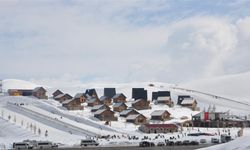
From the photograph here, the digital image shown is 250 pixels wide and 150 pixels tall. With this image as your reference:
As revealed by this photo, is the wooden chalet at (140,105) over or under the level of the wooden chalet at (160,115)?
over

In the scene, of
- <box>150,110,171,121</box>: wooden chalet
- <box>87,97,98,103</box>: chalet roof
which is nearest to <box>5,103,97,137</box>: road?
<box>87,97,98,103</box>: chalet roof

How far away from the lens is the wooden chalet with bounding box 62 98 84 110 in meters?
115

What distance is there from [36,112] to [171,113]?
27.8m

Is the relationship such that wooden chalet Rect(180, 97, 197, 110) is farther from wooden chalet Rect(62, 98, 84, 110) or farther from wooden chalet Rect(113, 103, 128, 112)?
wooden chalet Rect(62, 98, 84, 110)

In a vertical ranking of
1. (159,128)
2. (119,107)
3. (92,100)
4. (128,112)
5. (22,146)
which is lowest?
(22,146)

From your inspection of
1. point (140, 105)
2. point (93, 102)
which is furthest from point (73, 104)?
point (140, 105)

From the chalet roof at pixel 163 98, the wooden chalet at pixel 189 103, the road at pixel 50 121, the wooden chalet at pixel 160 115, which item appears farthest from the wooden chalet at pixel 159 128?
the chalet roof at pixel 163 98

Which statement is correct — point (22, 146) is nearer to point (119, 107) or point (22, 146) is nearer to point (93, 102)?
point (119, 107)

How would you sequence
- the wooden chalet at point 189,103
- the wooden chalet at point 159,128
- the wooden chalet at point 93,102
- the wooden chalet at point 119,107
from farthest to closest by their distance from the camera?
the wooden chalet at point 189,103, the wooden chalet at point 93,102, the wooden chalet at point 119,107, the wooden chalet at point 159,128

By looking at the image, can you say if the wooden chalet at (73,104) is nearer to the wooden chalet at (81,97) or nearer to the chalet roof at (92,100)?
the wooden chalet at (81,97)

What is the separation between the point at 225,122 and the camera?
107 m

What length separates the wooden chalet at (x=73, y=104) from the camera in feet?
378

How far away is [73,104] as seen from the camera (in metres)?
115

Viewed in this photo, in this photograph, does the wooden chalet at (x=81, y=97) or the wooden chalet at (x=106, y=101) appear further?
the wooden chalet at (x=106, y=101)
